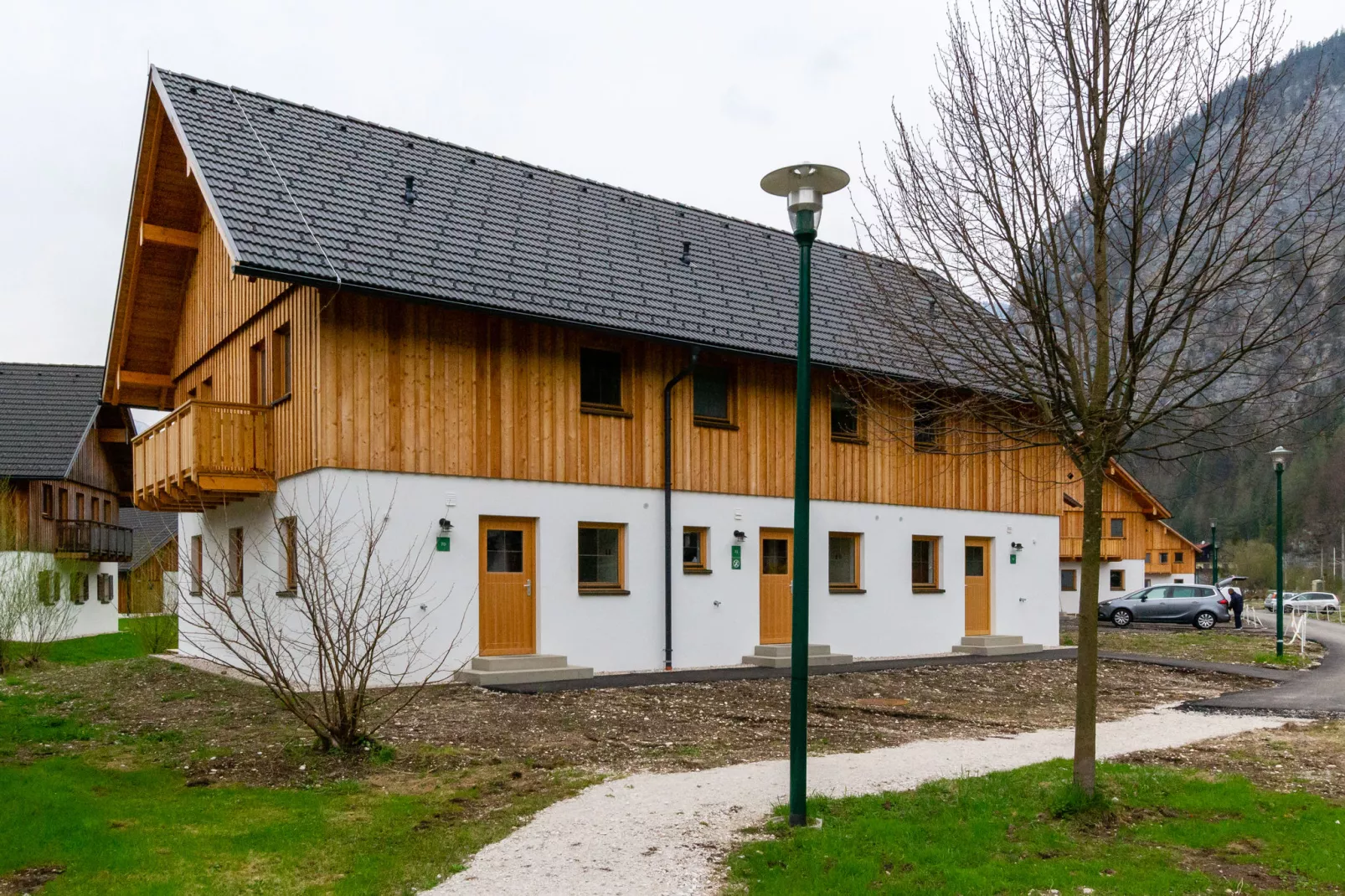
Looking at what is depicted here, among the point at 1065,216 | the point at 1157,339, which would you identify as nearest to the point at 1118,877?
the point at 1157,339

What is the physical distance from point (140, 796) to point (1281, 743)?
10.4 m

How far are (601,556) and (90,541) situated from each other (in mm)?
30794

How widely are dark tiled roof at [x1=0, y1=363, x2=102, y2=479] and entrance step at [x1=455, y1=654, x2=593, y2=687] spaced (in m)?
26.0

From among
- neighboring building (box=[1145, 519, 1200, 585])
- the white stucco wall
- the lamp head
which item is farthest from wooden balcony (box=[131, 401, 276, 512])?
neighboring building (box=[1145, 519, 1200, 585])

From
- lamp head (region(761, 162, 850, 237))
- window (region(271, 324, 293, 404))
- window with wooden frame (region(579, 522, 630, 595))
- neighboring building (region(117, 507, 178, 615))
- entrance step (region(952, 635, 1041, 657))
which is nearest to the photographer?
lamp head (region(761, 162, 850, 237))

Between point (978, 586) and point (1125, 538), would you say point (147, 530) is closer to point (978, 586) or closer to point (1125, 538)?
point (1125, 538)

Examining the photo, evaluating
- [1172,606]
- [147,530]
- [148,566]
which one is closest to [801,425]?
[148,566]

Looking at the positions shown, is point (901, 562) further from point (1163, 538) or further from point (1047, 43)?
point (1163, 538)

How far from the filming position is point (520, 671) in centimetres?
1544

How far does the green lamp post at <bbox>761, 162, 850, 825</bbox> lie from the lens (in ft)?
25.1

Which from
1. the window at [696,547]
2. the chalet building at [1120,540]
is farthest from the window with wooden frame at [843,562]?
the chalet building at [1120,540]

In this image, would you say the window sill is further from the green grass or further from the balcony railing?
the balcony railing

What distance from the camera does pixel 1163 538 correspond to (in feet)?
194

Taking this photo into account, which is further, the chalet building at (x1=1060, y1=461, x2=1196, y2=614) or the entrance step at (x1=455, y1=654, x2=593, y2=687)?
the chalet building at (x1=1060, y1=461, x2=1196, y2=614)
